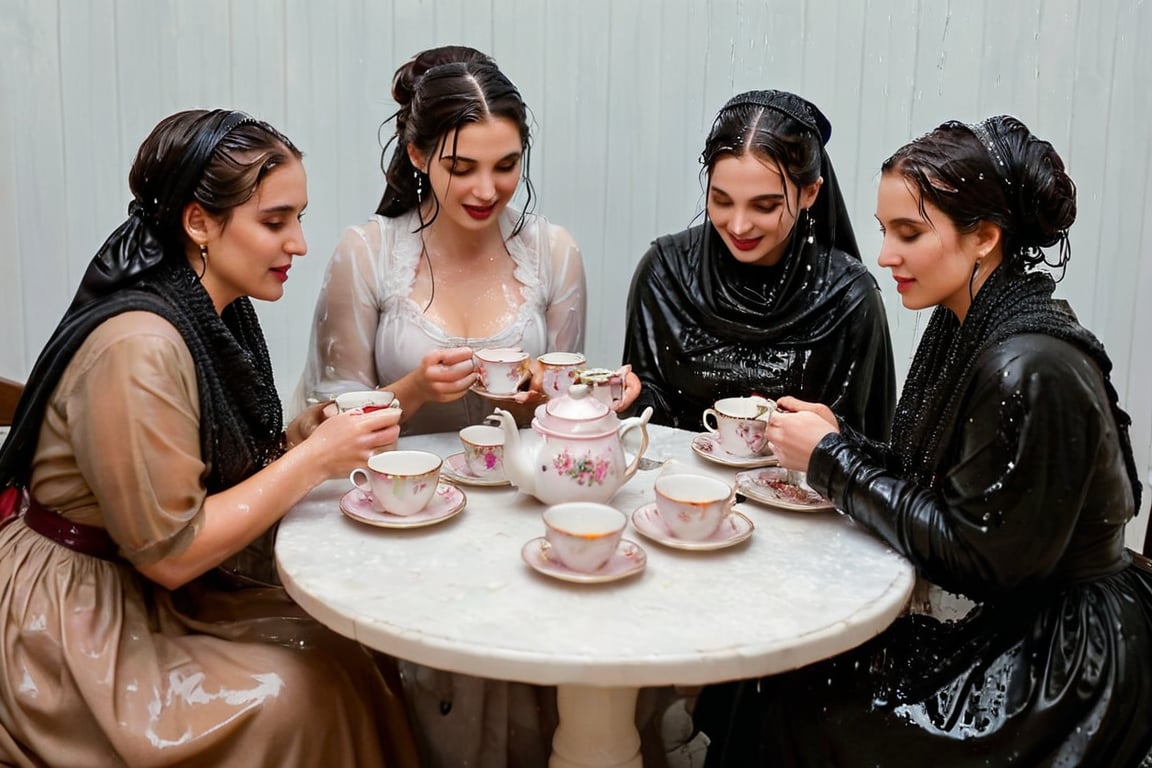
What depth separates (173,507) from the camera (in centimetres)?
185

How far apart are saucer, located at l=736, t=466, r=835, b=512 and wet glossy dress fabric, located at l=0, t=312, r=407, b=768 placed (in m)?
0.78

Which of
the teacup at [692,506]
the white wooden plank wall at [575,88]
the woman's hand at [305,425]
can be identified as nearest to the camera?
the teacup at [692,506]

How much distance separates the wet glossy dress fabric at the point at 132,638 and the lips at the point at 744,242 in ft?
4.29

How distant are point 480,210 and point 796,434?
3.49 feet

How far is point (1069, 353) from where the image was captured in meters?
1.76

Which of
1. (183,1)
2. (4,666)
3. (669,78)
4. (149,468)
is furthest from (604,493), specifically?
(183,1)

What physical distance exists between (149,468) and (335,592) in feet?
1.26

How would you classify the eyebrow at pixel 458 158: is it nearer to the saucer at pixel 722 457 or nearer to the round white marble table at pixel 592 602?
the saucer at pixel 722 457

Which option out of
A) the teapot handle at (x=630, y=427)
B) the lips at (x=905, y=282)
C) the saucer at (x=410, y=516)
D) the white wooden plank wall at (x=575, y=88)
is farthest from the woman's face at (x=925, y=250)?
the white wooden plank wall at (x=575, y=88)

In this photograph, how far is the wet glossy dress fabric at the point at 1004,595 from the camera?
5.71 feet

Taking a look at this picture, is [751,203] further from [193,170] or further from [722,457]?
[193,170]

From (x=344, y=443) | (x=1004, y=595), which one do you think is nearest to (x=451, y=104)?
(x=344, y=443)

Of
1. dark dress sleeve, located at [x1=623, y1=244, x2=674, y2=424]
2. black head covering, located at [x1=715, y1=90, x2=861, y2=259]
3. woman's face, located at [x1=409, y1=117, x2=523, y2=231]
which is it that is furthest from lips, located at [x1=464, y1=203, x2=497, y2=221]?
black head covering, located at [x1=715, y1=90, x2=861, y2=259]

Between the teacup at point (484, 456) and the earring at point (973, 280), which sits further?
the teacup at point (484, 456)
